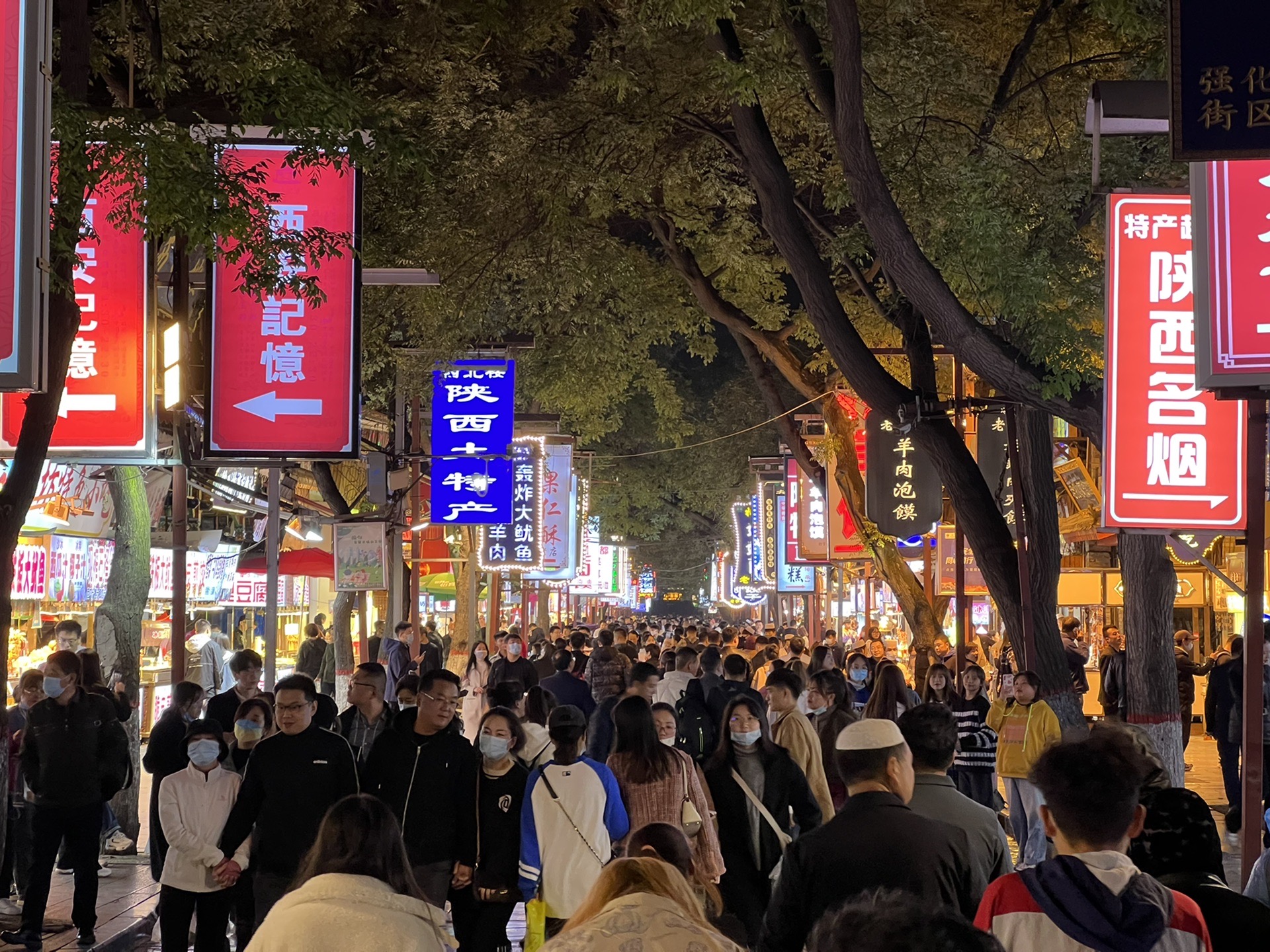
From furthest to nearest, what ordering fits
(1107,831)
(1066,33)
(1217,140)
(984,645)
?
1. (984,645)
2. (1066,33)
3. (1217,140)
4. (1107,831)

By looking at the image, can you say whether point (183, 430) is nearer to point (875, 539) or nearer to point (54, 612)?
point (54, 612)

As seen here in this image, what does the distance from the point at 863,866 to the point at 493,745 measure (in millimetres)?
3526

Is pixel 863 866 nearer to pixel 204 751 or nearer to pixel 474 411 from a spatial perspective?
pixel 204 751

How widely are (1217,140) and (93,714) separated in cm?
831

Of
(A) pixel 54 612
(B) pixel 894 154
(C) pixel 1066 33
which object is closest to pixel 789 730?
(B) pixel 894 154

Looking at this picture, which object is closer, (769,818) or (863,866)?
(863,866)

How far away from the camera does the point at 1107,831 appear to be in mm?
4035

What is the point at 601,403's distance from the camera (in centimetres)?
2731

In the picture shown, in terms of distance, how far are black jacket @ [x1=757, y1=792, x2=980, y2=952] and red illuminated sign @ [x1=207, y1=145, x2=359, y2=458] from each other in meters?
8.09

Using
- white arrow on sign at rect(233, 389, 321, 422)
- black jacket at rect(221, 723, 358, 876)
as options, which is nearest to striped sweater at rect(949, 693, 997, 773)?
white arrow on sign at rect(233, 389, 321, 422)

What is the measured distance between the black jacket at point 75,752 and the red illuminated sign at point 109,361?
2153 mm

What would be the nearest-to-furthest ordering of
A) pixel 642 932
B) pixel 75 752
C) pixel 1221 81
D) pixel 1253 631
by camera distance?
pixel 642 932 < pixel 1221 81 < pixel 1253 631 < pixel 75 752

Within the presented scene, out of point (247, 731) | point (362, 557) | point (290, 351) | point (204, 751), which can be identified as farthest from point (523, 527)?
point (204, 751)

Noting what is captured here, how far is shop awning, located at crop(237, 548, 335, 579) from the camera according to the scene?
992 inches
